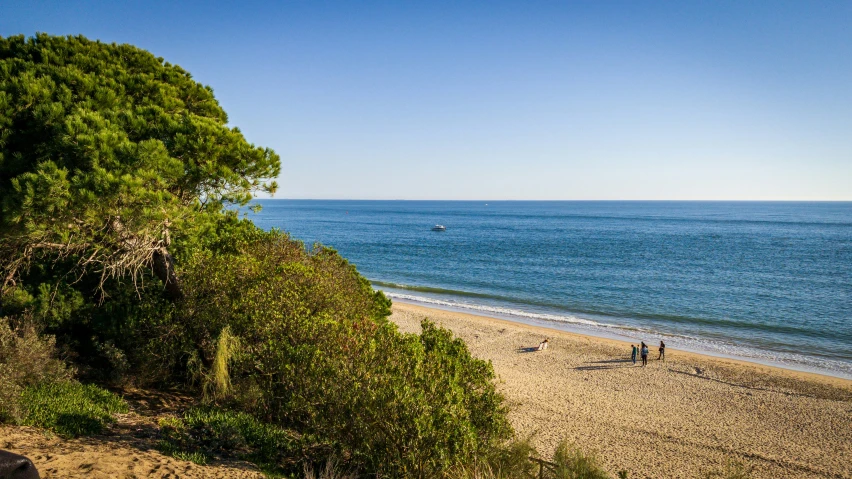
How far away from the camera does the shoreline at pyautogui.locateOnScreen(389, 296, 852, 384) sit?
2369 cm

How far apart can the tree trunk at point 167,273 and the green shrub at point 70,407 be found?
2476 millimetres

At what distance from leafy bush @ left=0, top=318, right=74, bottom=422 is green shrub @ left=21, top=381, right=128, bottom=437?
17cm

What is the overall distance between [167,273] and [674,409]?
18.3 metres

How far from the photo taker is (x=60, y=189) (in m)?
7.63

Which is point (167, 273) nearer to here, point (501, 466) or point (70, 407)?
point (70, 407)

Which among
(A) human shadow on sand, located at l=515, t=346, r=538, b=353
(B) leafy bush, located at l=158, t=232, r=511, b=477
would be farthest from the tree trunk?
(A) human shadow on sand, located at l=515, t=346, r=538, b=353

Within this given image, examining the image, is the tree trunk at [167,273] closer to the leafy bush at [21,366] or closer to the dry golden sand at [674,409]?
the leafy bush at [21,366]

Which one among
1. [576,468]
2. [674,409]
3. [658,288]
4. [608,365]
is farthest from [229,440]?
[658,288]

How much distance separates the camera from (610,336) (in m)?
29.8

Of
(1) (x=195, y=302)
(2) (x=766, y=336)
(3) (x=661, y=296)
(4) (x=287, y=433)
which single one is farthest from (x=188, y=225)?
(3) (x=661, y=296)

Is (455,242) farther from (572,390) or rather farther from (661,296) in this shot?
(572,390)

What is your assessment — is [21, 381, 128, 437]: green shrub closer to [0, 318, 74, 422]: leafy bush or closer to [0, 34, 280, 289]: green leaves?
[0, 318, 74, 422]: leafy bush

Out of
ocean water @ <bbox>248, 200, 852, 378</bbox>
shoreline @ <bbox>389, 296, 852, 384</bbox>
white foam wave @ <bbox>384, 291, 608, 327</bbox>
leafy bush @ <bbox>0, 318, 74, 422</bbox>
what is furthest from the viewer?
white foam wave @ <bbox>384, 291, 608, 327</bbox>

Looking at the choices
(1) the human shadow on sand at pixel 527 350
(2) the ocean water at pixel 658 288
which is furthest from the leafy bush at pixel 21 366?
(1) the human shadow on sand at pixel 527 350
